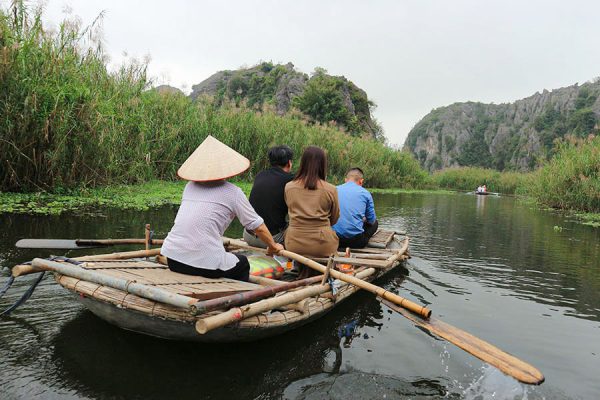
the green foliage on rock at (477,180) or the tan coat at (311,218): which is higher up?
the green foliage on rock at (477,180)

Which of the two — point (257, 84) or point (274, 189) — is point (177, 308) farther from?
point (257, 84)

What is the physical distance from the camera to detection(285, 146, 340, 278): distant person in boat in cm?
378

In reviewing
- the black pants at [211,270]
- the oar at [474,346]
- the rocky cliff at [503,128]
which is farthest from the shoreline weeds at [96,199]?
the rocky cliff at [503,128]

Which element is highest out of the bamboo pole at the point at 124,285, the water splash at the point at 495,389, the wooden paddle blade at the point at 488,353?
the bamboo pole at the point at 124,285

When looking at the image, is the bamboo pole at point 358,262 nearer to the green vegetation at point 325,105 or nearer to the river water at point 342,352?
the river water at point 342,352

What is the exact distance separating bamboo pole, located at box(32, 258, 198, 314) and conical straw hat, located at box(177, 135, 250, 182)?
2.65ft

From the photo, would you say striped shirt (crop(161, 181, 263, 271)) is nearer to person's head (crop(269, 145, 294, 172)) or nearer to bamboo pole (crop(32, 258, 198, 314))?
bamboo pole (crop(32, 258, 198, 314))

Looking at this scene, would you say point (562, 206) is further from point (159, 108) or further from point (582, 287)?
point (159, 108)

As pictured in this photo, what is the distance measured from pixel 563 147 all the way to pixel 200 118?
11134 mm

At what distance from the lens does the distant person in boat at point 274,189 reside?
13.6 feet

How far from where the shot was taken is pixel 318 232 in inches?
152

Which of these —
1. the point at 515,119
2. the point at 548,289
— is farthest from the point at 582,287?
the point at 515,119

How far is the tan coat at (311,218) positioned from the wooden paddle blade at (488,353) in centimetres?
113

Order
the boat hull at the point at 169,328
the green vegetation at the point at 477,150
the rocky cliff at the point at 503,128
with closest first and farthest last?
the boat hull at the point at 169,328 → the rocky cliff at the point at 503,128 → the green vegetation at the point at 477,150
